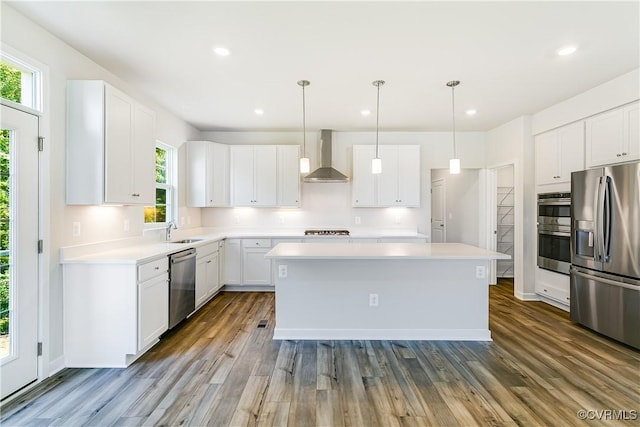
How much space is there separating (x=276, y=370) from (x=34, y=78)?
2956 millimetres

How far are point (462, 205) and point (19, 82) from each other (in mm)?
6248

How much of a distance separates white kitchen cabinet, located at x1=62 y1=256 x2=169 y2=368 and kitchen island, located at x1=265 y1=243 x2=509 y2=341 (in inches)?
50.2

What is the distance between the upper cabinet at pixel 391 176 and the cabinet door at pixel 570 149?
1900mm

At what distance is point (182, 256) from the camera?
3451 millimetres

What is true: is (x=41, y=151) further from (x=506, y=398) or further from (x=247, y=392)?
(x=506, y=398)

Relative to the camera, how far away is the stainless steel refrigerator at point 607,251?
2855 millimetres

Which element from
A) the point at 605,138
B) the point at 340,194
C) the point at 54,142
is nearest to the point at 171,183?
the point at 54,142

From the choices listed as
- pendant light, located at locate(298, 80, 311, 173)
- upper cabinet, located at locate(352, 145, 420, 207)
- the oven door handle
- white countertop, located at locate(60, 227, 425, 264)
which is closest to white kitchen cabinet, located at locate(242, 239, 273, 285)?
white countertop, located at locate(60, 227, 425, 264)

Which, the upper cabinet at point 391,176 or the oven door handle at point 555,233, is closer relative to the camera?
the oven door handle at point 555,233

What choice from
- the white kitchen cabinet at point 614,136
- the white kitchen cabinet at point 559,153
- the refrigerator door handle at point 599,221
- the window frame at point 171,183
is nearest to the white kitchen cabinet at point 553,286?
the refrigerator door handle at point 599,221

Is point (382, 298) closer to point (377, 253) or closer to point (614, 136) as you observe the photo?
point (377, 253)

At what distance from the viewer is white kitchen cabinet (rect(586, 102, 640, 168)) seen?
10.0 ft

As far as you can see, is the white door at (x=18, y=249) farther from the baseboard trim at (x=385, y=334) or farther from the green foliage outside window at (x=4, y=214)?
the baseboard trim at (x=385, y=334)

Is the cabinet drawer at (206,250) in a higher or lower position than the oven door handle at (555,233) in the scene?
lower
